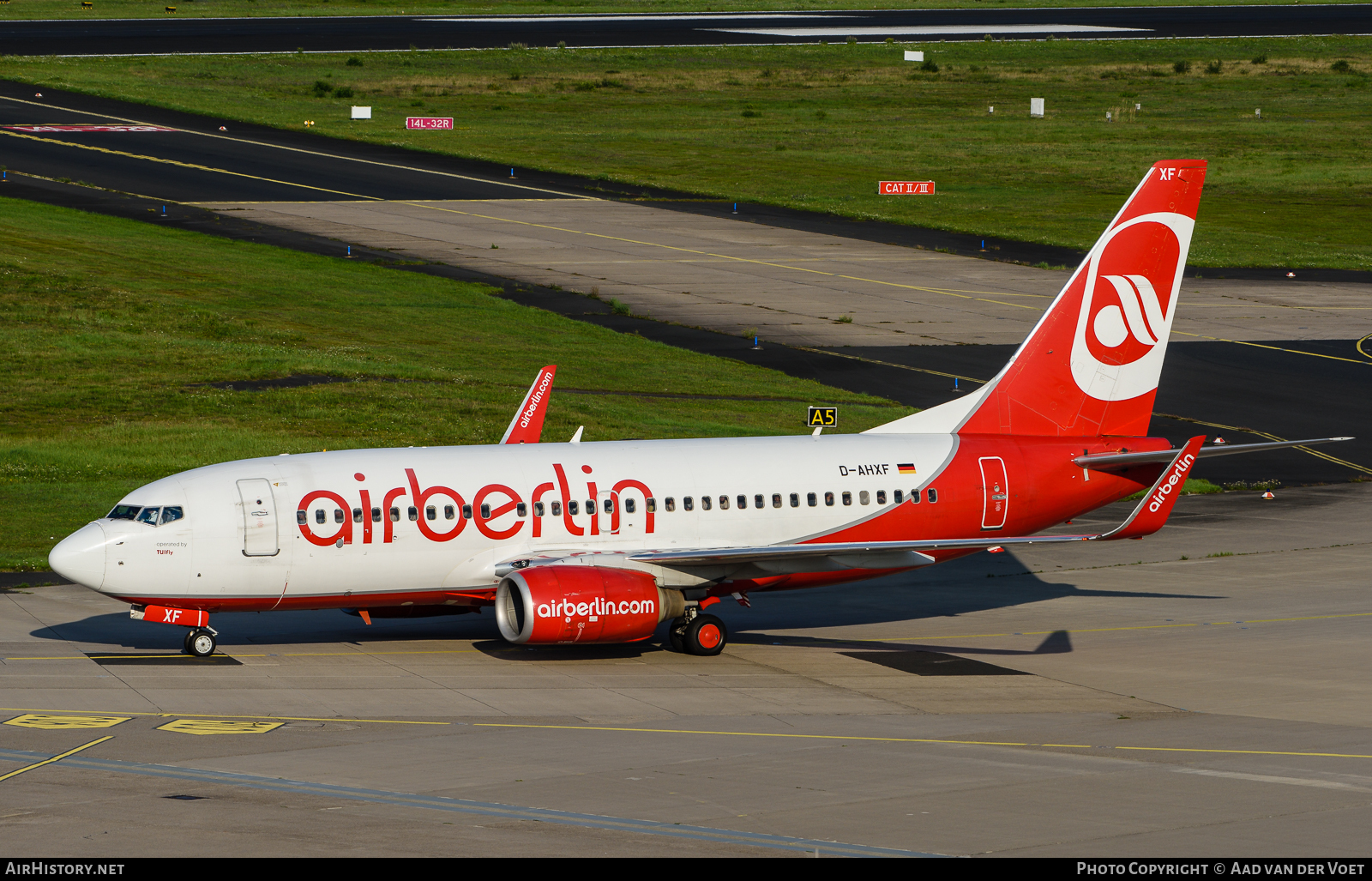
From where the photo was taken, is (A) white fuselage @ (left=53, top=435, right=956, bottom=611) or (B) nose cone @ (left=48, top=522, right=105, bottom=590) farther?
(A) white fuselage @ (left=53, top=435, right=956, bottom=611)

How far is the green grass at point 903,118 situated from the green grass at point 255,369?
35181 millimetres

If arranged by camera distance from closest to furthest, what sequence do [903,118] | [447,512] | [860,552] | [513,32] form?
1. [447,512]
2. [860,552]
3. [903,118]
4. [513,32]

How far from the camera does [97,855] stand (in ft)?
71.5

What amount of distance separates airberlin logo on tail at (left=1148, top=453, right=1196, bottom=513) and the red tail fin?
23.9 ft

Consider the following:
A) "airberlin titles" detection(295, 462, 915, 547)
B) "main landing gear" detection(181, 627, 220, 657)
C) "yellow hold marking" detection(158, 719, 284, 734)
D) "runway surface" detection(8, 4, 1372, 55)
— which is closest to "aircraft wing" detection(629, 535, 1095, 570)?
"airberlin titles" detection(295, 462, 915, 547)

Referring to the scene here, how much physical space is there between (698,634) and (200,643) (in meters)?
10.2

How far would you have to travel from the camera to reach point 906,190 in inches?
4402

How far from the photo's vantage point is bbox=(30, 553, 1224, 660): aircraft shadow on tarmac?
3722 centimetres

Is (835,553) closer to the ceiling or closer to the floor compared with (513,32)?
closer to the floor

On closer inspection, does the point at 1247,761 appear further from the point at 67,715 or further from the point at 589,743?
the point at 67,715

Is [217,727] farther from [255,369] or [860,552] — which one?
[255,369]

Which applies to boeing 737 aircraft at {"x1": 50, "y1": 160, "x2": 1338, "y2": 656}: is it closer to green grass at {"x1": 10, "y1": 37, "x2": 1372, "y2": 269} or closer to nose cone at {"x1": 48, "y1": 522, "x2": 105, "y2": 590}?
nose cone at {"x1": 48, "y1": 522, "x2": 105, "y2": 590}

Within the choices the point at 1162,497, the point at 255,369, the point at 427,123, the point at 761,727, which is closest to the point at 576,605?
the point at 761,727

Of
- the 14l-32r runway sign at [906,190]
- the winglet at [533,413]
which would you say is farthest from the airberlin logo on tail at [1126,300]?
the 14l-32r runway sign at [906,190]
